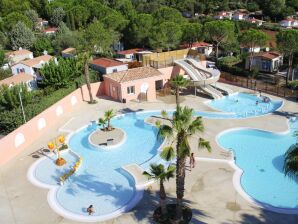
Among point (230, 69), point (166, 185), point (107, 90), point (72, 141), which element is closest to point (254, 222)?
point (166, 185)

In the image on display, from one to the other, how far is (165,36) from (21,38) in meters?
36.1

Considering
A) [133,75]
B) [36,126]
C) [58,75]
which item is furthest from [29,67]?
[36,126]

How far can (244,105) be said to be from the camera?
4181 centimetres

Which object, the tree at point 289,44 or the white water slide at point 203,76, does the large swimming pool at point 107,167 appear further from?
the tree at point 289,44

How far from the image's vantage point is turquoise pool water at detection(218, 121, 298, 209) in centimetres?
2419

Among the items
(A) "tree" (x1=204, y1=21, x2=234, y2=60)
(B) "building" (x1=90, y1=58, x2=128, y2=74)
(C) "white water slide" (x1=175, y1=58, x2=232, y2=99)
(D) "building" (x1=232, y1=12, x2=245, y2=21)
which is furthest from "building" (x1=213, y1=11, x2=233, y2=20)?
(B) "building" (x1=90, y1=58, x2=128, y2=74)

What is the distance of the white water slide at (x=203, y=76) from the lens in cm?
4309

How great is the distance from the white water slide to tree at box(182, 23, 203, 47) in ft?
52.6

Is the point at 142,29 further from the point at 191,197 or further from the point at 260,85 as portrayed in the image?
the point at 191,197

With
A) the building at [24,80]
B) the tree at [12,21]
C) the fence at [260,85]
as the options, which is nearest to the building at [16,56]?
the building at [24,80]

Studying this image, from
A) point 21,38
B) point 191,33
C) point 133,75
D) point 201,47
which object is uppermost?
point 191,33

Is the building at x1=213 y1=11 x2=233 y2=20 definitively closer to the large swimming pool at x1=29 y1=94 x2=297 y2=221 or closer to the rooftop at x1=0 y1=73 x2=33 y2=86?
the large swimming pool at x1=29 y1=94 x2=297 y2=221

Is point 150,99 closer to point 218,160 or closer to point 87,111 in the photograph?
point 87,111

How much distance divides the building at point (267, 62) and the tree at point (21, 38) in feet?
162
